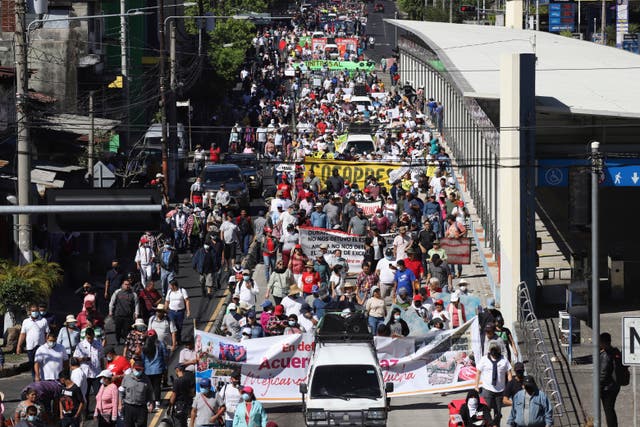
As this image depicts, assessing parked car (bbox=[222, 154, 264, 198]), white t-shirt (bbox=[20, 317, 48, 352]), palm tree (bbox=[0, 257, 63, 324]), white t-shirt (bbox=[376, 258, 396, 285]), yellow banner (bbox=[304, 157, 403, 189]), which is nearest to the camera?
white t-shirt (bbox=[20, 317, 48, 352])

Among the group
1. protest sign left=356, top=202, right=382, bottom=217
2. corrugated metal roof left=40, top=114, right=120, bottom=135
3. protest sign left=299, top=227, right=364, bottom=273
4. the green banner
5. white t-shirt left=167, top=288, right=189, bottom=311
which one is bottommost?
white t-shirt left=167, top=288, right=189, bottom=311

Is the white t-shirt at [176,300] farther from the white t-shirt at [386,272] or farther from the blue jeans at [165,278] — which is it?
the white t-shirt at [386,272]

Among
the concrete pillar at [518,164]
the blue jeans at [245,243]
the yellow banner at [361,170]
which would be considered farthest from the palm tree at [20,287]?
the yellow banner at [361,170]

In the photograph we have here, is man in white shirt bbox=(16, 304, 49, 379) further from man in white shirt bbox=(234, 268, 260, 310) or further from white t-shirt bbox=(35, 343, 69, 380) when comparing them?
man in white shirt bbox=(234, 268, 260, 310)

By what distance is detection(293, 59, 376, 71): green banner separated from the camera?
86.3 m

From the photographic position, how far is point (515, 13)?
238ft

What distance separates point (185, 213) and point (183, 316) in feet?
30.7

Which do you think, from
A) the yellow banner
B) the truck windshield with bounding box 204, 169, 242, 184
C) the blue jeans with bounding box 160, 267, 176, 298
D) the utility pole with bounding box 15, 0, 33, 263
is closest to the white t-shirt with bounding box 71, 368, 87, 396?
the utility pole with bounding box 15, 0, 33, 263

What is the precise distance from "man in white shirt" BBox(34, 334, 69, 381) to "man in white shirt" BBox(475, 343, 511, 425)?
21.1ft

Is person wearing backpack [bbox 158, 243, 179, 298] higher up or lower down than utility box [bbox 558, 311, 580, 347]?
higher up

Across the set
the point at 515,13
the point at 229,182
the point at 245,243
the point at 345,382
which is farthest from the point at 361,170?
the point at 515,13

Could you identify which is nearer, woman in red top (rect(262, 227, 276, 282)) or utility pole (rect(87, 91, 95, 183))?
woman in red top (rect(262, 227, 276, 282))

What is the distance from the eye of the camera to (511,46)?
6091 centimetres

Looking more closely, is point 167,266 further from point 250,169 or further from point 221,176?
point 250,169
